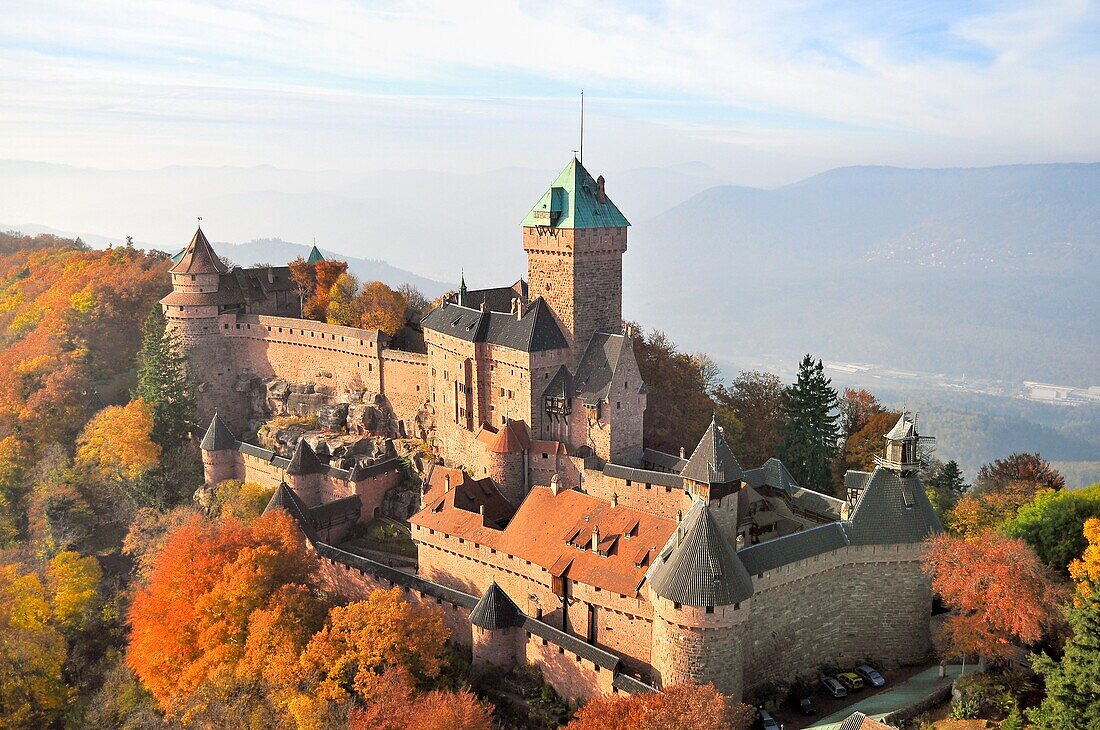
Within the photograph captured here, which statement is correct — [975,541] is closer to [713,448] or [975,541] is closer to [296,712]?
[713,448]

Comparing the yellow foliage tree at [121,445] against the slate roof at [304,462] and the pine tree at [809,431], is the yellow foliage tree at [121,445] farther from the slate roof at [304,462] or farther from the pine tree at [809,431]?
the pine tree at [809,431]

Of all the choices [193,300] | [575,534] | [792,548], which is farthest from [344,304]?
[792,548]

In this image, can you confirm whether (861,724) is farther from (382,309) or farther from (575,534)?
(382,309)

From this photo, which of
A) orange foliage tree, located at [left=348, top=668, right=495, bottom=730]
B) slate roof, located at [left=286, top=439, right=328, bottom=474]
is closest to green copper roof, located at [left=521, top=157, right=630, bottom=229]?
slate roof, located at [left=286, top=439, right=328, bottom=474]

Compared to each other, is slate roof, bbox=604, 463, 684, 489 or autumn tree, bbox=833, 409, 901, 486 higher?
slate roof, bbox=604, 463, 684, 489

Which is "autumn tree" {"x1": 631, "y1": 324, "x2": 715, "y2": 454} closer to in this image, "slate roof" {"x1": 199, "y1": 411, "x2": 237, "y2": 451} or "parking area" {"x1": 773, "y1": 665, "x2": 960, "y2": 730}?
"parking area" {"x1": 773, "y1": 665, "x2": 960, "y2": 730}
